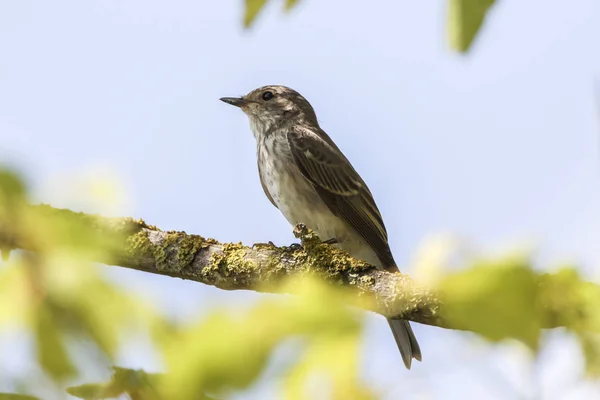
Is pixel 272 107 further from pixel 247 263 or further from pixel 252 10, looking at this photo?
pixel 252 10

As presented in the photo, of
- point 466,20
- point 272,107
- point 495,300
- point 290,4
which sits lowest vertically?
point 495,300

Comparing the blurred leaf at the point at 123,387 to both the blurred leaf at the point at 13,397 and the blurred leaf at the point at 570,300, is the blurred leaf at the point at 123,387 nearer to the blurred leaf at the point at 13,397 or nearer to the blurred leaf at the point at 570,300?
Result: the blurred leaf at the point at 13,397

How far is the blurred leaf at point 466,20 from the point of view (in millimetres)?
1356

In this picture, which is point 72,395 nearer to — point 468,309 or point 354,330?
point 354,330

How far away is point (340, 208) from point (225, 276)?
8.34 feet

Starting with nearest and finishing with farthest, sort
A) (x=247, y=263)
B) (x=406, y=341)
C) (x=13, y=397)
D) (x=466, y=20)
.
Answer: (x=13, y=397) < (x=466, y=20) < (x=247, y=263) < (x=406, y=341)

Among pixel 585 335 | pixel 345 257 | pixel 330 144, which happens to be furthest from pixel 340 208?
pixel 585 335

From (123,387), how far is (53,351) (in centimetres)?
14

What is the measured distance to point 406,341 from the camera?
22.1 feet

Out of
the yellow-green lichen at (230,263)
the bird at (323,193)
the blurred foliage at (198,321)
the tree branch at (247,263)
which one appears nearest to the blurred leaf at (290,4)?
the blurred foliage at (198,321)

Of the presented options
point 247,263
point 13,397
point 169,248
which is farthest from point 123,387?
point 169,248

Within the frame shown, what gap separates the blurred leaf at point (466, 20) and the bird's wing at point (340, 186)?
569 cm

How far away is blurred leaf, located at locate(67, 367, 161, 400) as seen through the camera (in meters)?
1.08

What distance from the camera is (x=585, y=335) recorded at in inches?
45.5
